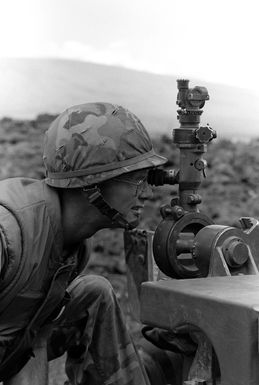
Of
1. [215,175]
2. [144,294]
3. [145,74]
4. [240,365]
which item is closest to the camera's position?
[240,365]

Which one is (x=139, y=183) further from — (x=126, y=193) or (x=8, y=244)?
(x=8, y=244)

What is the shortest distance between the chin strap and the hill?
12.8 feet

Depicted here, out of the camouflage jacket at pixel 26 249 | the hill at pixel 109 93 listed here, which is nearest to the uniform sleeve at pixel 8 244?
the camouflage jacket at pixel 26 249

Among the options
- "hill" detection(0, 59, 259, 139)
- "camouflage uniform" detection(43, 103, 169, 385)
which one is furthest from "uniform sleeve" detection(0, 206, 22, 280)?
"hill" detection(0, 59, 259, 139)

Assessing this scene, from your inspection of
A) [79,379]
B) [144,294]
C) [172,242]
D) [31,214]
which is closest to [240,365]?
[144,294]

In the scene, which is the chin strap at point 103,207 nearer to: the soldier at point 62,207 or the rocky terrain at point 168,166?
the soldier at point 62,207

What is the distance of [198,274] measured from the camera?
3605mm

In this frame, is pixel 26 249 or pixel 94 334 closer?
pixel 26 249

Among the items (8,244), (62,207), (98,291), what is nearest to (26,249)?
(8,244)

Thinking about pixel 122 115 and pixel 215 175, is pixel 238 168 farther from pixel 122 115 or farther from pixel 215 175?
pixel 122 115

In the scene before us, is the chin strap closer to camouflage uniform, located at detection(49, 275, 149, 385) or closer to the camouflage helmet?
the camouflage helmet

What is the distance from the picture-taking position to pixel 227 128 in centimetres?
788

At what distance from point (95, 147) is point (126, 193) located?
0.23 metres

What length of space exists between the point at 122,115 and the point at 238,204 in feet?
14.4
